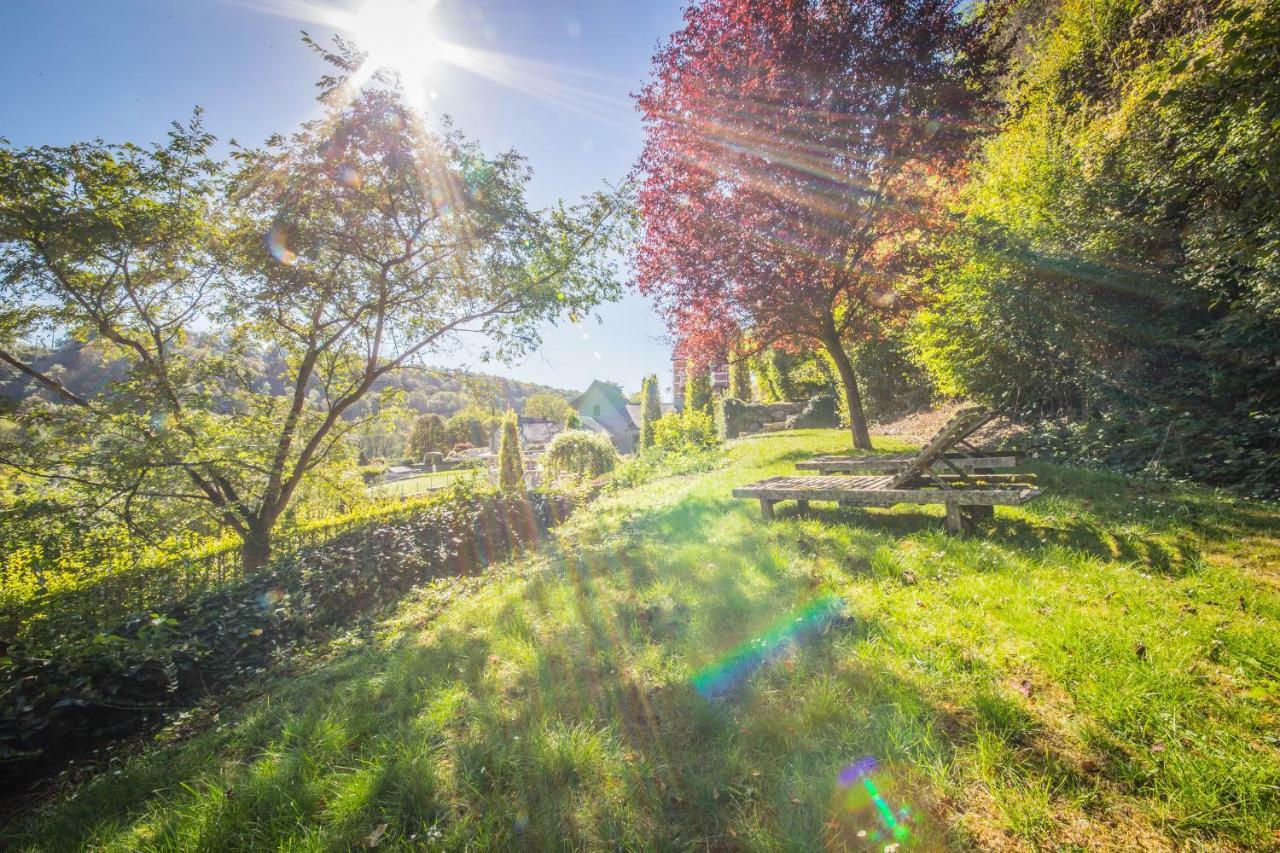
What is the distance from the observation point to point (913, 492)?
4.29 meters

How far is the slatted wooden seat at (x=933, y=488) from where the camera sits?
4.11m

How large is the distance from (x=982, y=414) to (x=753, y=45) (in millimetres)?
7496

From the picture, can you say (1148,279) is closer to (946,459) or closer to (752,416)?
(946,459)

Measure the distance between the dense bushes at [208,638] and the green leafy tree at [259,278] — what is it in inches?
87.0

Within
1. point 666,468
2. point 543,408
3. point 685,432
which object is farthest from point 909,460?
point 543,408

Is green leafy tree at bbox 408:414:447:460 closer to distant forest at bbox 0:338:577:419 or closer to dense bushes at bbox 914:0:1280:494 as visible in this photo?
distant forest at bbox 0:338:577:419

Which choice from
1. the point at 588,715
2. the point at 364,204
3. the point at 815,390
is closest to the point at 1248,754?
the point at 588,715

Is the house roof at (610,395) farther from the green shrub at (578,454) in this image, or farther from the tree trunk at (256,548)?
the tree trunk at (256,548)

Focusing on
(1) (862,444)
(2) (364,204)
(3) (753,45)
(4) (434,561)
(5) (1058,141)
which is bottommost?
(4) (434,561)

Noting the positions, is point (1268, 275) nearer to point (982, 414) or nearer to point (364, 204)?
point (982, 414)

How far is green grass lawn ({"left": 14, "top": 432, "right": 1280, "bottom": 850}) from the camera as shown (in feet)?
5.71

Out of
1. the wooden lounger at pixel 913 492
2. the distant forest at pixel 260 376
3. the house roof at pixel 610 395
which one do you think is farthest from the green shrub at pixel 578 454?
the house roof at pixel 610 395

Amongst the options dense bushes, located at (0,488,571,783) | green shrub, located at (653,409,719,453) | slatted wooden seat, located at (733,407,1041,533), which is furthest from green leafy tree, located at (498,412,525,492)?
slatted wooden seat, located at (733,407,1041,533)

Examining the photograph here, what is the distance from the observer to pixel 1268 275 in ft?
15.9
